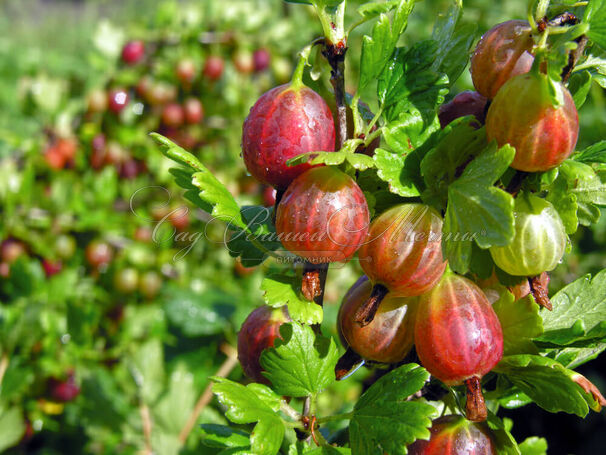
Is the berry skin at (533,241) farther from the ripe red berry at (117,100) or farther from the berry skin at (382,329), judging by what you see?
the ripe red berry at (117,100)

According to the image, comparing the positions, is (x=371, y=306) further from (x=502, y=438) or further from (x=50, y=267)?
(x=50, y=267)

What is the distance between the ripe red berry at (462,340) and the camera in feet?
1.49

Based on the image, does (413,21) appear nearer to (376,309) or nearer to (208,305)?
(208,305)

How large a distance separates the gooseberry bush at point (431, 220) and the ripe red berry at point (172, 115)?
1.24 m

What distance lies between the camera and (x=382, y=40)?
478mm

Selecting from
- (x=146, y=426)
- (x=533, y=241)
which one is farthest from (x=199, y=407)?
(x=533, y=241)

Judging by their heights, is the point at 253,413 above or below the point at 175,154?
below

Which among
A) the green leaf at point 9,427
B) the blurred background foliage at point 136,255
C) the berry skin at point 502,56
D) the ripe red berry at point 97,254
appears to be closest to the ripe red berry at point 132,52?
the blurred background foliage at point 136,255

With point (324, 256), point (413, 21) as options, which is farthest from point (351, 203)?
point (413, 21)

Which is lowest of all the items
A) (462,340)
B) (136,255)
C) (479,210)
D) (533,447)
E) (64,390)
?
(64,390)

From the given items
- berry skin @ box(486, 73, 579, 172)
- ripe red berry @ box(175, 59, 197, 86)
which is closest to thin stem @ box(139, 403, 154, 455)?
berry skin @ box(486, 73, 579, 172)

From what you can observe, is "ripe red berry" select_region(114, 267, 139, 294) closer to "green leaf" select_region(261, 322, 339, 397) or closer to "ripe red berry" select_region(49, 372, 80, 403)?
"ripe red berry" select_region(49, 372, 80, 403)

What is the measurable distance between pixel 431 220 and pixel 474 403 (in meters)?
0.16

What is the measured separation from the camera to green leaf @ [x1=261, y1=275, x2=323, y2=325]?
479 mm
